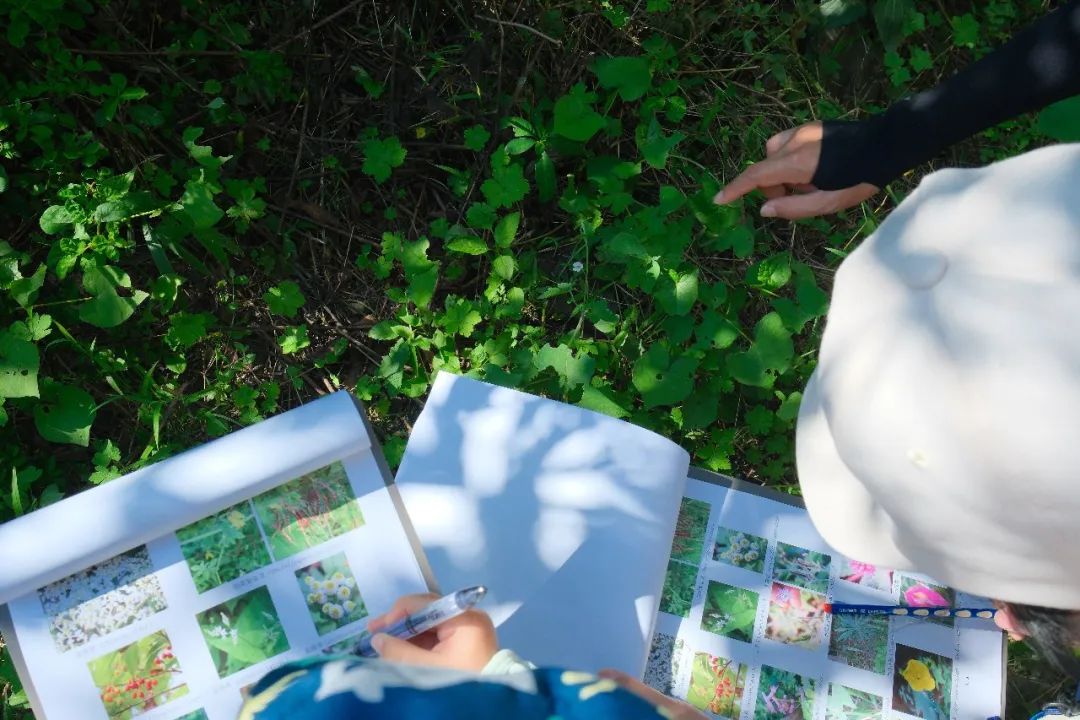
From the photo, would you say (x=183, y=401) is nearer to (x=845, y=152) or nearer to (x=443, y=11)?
(x=443, y=11)

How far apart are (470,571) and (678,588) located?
0.37 meters

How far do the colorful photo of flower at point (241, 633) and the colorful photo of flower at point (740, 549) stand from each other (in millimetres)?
736

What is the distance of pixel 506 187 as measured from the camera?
1761mm

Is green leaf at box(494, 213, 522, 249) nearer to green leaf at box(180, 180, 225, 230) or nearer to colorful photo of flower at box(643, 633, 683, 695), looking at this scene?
green leaf at box(180, 180, 225, 230)

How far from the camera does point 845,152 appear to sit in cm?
134

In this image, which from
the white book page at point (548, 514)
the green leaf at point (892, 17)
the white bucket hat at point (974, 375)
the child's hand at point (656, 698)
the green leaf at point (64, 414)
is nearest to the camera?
the white bucket hat at point (974, 375)

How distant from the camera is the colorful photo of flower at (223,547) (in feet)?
3.96

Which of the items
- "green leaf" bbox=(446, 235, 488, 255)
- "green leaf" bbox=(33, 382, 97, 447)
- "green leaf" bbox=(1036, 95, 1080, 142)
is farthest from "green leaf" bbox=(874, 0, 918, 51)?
"green leaf" bbox=(33, 382, 97, 447)

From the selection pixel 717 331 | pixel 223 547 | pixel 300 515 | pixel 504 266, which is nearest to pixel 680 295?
pixel 717 331

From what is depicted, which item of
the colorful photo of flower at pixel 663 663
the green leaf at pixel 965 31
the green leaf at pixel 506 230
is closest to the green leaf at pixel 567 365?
the green leaf at pixel 506 230

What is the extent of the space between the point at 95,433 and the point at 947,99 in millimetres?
1736

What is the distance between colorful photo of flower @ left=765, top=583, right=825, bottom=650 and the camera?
137 cm

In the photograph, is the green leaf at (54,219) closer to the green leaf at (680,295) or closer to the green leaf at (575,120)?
the green leaf at (575,120)

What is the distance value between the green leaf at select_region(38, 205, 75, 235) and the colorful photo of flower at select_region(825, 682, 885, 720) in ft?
5.33
